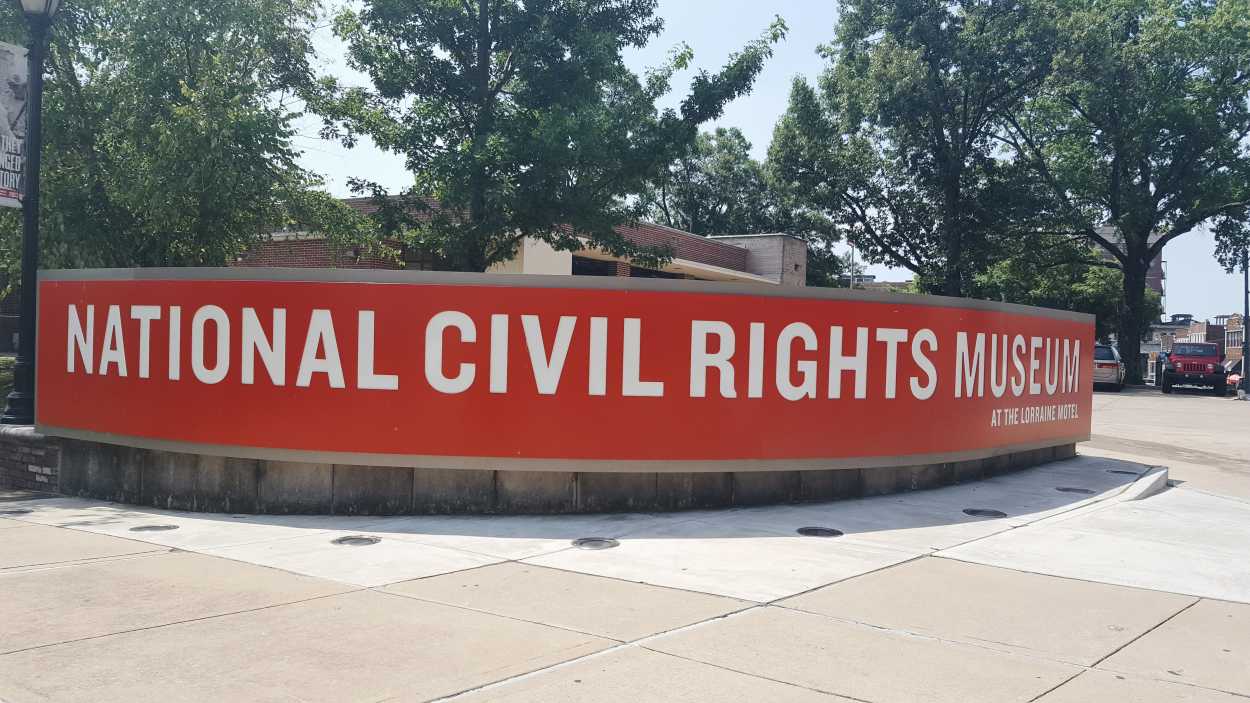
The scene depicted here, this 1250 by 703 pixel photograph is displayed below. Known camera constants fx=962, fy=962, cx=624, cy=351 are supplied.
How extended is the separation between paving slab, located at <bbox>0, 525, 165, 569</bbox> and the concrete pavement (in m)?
0.04

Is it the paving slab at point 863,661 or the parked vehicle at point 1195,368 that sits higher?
the parked vehicle at point 1195,368

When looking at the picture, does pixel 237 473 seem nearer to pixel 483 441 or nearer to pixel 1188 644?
pixel 483 441

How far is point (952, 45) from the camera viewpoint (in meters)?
41.8

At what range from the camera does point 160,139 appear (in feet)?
52.0

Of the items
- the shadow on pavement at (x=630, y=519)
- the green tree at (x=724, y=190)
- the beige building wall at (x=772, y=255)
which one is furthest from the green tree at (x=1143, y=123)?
the shadow on pavement at (x=630, y=519)

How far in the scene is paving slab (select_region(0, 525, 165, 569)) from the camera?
720 centimetres

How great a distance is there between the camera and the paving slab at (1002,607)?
5.52 metres

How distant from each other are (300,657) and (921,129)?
42.5 meters

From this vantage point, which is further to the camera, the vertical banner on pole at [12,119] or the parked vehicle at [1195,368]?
the parked vehicle at [1195,368]

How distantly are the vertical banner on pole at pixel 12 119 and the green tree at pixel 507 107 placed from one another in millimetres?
6021

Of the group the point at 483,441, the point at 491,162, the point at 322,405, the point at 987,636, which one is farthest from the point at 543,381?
the point at 491,162

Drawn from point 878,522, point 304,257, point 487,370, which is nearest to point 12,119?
point 487,370

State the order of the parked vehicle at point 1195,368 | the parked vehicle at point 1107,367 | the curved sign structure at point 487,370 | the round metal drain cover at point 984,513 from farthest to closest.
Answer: the parked vehicle at point 1195,368 < the parked vehicle at point 1107,367 < the round metal drain cover at point 984,513 < the curved sign structure at point 487,370

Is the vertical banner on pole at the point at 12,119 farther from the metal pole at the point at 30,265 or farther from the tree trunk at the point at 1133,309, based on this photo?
the tree trunk at the point at 1133,309
